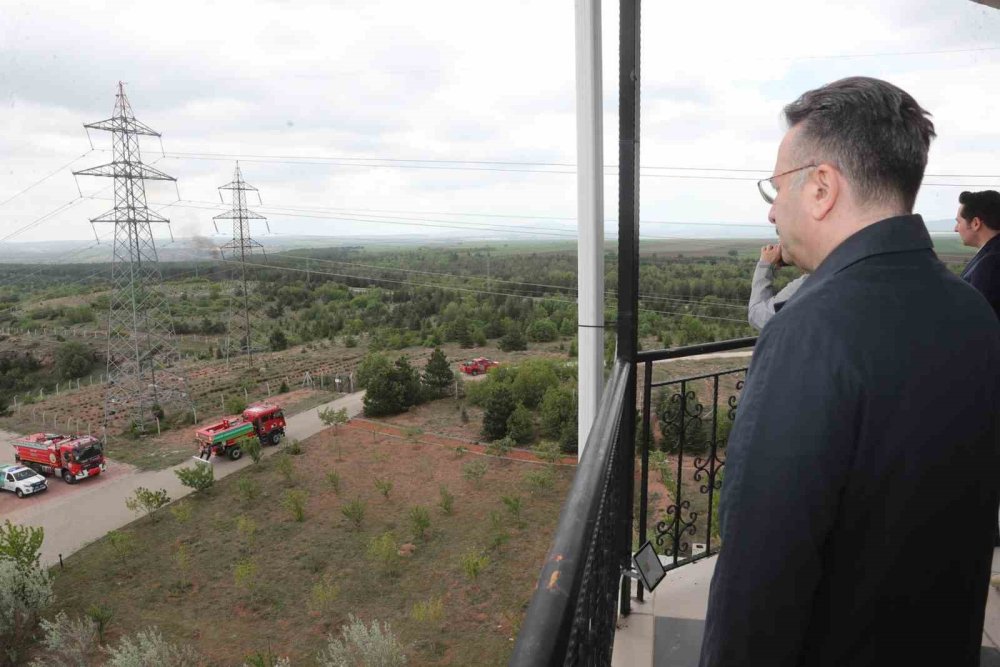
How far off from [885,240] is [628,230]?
0.95m

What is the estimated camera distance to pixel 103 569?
3.50m

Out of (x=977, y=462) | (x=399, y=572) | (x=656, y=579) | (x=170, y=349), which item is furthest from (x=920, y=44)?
(x=399, y=572)

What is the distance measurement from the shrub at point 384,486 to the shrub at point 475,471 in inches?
29.6

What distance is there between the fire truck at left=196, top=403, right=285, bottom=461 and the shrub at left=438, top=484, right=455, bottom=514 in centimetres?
171

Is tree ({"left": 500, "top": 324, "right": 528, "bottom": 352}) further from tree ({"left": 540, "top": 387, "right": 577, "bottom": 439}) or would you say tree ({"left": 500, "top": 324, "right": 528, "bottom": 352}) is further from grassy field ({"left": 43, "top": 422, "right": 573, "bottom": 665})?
grassy field ({"left": 43, "top": 422, "right": 573, "bottom": 665})

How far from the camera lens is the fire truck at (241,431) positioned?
3.65 m

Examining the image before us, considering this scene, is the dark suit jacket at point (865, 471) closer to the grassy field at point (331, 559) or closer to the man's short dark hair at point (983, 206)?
the man's short dark hair at point (983, 206)

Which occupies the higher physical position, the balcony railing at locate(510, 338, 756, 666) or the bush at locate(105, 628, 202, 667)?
the balcony railing at locate(510, 338, 756, 666)

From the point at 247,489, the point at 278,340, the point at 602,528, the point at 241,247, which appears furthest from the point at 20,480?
the point at 602,528

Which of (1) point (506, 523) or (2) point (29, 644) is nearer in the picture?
(2) point (29, 644)

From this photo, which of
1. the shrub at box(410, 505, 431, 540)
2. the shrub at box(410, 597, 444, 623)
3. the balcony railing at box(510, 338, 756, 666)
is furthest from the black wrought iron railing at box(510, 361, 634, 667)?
the shrub at box(410, 505, 431, 540)

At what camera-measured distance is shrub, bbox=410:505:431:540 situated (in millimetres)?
4852

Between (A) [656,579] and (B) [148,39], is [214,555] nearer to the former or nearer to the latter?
(B) [148,39]

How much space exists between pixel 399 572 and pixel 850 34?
474 centimetres
